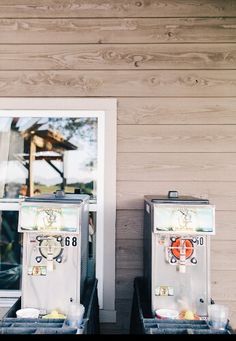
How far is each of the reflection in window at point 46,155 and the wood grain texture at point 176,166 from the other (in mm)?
291

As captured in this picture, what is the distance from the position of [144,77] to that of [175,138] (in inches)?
21.3

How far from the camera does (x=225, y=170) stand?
2.37 m

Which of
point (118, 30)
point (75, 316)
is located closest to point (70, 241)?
point (75, 316)

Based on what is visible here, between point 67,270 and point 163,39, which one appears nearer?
point 67,270

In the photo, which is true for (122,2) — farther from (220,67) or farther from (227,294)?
(227,294)

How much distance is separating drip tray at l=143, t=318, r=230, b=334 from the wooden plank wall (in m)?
0.79

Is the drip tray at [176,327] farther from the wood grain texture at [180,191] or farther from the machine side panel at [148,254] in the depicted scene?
the wood grain texture at [180,191]

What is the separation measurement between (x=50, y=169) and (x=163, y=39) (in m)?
1.39

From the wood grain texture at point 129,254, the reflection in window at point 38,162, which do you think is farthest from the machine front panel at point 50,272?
the reflection in window at point 38,162

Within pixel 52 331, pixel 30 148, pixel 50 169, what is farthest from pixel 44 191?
pixel 52 331

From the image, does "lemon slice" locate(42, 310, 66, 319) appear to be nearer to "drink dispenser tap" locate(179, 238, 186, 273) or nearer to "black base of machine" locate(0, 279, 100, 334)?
"black base of machine" locate(0, 279, 100, 334)

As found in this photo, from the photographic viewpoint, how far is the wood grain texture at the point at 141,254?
7.59 ft
